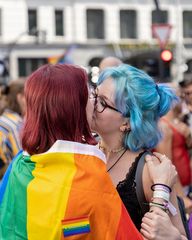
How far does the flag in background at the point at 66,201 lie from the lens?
1993mm

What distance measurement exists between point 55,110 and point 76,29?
117 ft

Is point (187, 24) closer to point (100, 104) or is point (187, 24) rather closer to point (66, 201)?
point (100, 104)

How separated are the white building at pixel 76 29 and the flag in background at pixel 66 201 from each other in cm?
3453

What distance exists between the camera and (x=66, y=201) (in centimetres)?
200

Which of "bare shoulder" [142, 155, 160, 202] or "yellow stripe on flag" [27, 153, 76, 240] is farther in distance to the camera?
"bare shoulder" [142, 155, 160, 202]

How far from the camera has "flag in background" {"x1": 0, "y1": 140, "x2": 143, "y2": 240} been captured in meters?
1.99

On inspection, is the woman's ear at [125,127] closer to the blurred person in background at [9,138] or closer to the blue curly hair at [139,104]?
the blue curly hair at [139,104]

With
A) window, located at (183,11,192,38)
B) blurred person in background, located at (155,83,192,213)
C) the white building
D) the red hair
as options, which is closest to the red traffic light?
blurred person in background, located at (155,83,192,213)

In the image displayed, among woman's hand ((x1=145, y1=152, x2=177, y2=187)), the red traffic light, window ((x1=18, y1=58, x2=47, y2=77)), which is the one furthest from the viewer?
window ((x1=18, y1=58, x2=47, y2=77))

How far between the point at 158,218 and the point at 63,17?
3603 cm

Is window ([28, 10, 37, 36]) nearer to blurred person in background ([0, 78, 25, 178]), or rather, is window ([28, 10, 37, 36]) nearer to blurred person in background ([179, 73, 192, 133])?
blurred person in background ([179, 73, 192, 133])

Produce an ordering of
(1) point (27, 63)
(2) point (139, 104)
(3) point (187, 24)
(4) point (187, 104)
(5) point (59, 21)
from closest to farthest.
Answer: (2) point (139, 104)
(4) point (187, 104)
(1) point (27, 63)
(5) point (59, 21)
(3) point (187, 24)

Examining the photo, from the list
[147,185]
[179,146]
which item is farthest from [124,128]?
[179,146]

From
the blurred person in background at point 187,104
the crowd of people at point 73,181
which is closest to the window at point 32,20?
the blurred person in background at point 187,104
